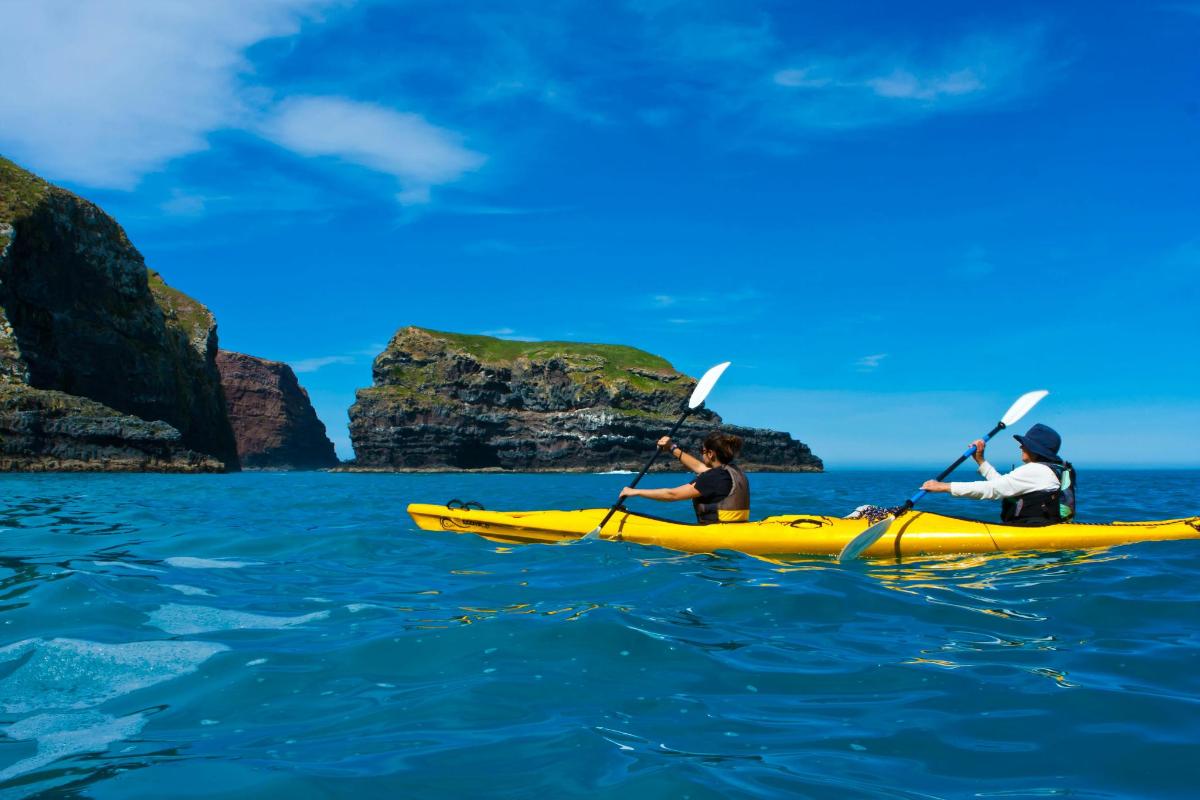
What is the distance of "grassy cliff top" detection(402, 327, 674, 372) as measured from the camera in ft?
419

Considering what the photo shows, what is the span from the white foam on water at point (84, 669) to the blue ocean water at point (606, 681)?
0.02 meters

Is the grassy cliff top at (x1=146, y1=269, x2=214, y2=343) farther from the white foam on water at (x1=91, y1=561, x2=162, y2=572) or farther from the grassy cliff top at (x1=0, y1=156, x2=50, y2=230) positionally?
the white foam on water at (x1=91, y1=561, x2=162, y2=572)

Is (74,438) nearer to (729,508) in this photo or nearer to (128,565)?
(128,565)

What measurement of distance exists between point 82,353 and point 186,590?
2297 inches

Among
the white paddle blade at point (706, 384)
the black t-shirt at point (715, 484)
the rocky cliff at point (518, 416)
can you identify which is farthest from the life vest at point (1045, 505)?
the rocky cliff at point (518, 416)

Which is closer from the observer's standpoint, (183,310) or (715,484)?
(715,484)

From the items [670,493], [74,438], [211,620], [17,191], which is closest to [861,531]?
[670,493]

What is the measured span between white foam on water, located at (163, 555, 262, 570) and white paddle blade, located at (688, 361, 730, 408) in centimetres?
712

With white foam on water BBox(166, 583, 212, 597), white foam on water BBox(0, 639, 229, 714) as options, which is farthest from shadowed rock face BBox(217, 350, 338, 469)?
white foam on water BBox(0, 639, 229, 714)

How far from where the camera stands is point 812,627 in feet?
18.4

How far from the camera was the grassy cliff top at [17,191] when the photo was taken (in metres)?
51.0

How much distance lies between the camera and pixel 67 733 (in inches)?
139

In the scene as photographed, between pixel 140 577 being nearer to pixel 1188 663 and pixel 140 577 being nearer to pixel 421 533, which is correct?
pixel 421 533

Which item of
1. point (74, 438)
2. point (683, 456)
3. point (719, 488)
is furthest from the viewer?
point (74, 438)
